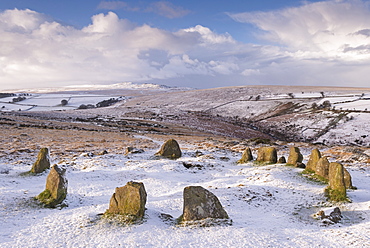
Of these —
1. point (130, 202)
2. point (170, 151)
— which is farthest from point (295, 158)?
point (130, 202)

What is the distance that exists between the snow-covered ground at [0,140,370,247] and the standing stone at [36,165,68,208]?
0.51 metres

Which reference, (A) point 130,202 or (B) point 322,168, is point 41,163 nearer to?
(A) point 130,202

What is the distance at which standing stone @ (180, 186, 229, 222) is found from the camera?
1264 centimetres

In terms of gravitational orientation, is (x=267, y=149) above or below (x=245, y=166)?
above

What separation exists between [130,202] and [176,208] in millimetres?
3374

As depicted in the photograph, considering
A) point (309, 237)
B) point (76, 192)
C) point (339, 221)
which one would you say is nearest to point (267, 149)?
point (339, 221)

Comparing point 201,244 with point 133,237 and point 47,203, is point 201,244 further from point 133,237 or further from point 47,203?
point 47,203

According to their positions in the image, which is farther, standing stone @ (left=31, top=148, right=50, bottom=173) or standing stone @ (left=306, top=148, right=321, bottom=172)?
standing stone @ (left=306, top=148, right=321, bottom=172)

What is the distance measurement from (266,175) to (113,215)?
1373 cm

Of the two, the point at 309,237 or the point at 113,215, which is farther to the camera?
the point at 113,215

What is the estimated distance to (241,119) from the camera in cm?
9312

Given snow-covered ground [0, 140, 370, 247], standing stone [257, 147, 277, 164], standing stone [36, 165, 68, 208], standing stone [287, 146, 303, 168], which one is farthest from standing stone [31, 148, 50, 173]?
standing stone [287, 146, 303, 168]

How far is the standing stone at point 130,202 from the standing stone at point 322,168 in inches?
592

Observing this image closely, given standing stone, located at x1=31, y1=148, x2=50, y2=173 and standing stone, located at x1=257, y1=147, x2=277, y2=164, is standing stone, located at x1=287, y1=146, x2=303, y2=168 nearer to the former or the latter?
standing stone, located at x1=257, y1=147, x2=277, y2=164
